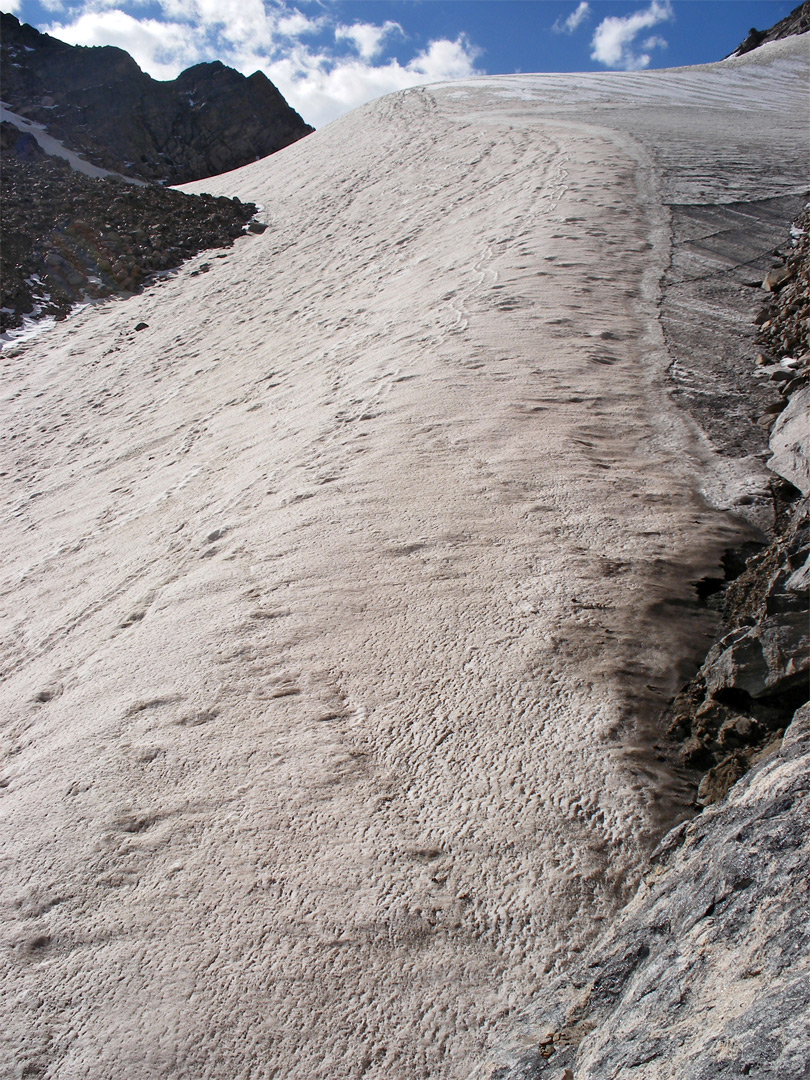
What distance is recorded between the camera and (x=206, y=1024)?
1577 mm

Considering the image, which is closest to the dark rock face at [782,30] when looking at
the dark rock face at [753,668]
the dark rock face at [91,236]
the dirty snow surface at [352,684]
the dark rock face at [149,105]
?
the dark rock face at [149,105]

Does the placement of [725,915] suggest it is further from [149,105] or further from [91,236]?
[149,105]

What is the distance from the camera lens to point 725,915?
1.21 m

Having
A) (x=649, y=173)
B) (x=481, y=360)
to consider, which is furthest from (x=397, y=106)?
(x=481, y=360)

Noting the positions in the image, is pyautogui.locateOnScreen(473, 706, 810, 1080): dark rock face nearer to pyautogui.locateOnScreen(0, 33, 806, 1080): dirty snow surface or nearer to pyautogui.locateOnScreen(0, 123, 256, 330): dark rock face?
pyautogui.locateOnScreen(0, 33, 806, 1080): dirty snow surface

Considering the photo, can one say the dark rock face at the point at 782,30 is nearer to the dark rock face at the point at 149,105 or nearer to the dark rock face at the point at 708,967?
the dark rock face at the point at 149,105

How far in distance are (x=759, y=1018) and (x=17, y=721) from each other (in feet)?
8.42

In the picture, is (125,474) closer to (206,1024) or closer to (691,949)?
(206,1024)

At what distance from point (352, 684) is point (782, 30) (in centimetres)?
3584

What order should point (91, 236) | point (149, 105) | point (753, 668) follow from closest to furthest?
1. point (753, 668)
2. point (91, 236)
3. point (149, 105)

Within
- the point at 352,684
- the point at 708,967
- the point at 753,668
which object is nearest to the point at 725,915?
the point at 708,967

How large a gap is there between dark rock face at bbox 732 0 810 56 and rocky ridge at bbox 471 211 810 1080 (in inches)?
1314

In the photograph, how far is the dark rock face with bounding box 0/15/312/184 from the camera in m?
27.7

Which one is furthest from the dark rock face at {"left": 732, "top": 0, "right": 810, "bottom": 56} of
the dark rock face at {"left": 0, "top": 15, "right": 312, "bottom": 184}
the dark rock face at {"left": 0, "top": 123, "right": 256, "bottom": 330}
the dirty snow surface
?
the dirty snow surface
